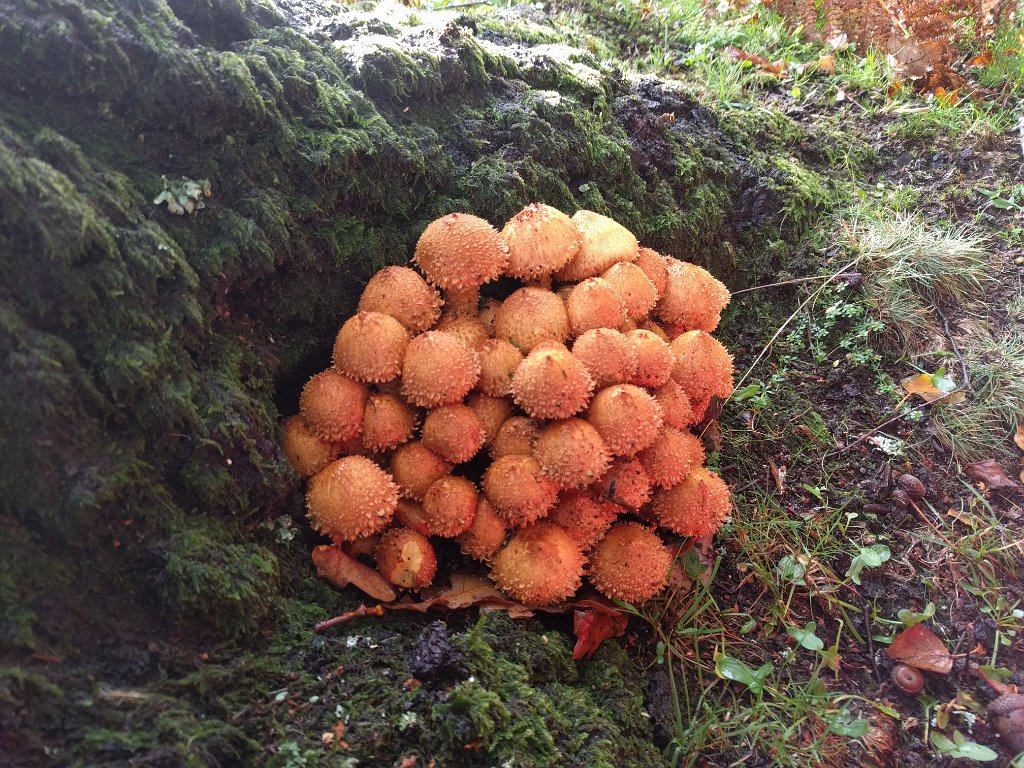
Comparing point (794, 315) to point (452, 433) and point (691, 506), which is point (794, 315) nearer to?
point (691, 506)

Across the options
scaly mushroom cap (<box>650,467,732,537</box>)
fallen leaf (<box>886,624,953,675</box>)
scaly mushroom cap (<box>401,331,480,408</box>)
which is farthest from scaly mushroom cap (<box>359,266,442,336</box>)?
fallen leaf (<box>886,624,953,675</box>)

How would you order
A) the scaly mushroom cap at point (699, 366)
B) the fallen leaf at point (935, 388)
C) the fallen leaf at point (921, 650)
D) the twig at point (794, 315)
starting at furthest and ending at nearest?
the twig at point (794, 315) < the fallen leaf at point (935, 388) < the scaly mushroom cap at point (699, 366) < the fallen leaf at point (921, 650)

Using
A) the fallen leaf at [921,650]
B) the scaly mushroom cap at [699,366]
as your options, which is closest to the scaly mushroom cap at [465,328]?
the scaly mushroom cap at [699,366]

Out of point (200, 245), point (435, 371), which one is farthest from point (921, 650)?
point (200, 245)

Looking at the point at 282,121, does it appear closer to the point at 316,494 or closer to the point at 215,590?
the point at 316,494

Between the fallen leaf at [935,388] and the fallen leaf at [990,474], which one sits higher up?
the fallen leaf at [935,388]

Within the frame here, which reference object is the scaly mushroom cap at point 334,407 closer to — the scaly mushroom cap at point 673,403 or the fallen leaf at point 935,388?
the scaly mushroom cap at point 673,403

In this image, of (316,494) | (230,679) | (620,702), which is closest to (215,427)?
(316,494)

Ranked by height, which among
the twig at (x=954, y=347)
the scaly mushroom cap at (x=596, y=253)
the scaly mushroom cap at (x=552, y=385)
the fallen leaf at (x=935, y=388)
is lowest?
the fallen leaf at (x=935, y=388)

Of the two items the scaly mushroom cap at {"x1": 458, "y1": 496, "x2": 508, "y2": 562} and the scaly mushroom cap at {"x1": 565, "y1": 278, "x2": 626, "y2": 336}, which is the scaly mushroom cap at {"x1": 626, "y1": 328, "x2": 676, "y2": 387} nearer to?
the scaly mushroom cap at {"x1": 565, "y1": 278, "x2": 626, "y2": 336}
